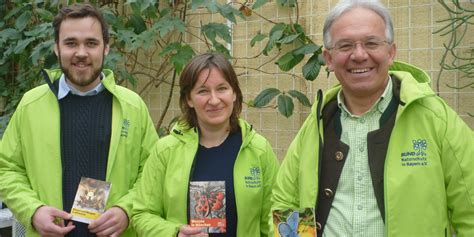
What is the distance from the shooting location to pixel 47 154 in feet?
8.77

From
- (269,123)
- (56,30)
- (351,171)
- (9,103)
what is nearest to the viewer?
(351,171)

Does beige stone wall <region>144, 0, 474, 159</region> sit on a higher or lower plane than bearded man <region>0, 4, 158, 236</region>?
higher

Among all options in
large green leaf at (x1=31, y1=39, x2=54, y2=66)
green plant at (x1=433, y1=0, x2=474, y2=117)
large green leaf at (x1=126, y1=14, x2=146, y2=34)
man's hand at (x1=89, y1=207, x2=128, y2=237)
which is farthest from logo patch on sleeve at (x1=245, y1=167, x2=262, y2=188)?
large green leaf at (x1=126, y1=14, x2=146, y2=34)

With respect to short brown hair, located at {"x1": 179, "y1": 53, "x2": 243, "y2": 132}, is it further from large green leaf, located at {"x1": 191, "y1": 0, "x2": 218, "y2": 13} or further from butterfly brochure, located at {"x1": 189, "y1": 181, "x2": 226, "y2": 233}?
large green leaf, located at {"x1": 191, "y1": 0, "x2": 218, "y2": 13}

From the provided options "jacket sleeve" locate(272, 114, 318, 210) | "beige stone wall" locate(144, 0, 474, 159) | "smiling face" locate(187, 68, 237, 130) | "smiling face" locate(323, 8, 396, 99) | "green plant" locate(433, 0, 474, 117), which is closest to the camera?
"smiling face" locate(323, 8, 396, 99)

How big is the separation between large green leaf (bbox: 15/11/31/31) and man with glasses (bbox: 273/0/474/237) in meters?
3.71

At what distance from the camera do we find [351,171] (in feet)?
6.75

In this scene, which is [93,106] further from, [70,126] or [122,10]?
[122,10]

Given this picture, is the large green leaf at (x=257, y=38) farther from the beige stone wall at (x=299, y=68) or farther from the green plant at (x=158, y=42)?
the beige stone wall at (x=299, y=68)

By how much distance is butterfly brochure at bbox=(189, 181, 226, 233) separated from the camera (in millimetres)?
2367

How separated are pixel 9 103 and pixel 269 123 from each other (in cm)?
273

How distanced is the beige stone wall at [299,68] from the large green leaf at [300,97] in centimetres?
24

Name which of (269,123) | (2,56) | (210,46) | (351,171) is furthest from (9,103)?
(351,171)

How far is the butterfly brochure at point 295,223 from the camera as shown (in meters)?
2.05
